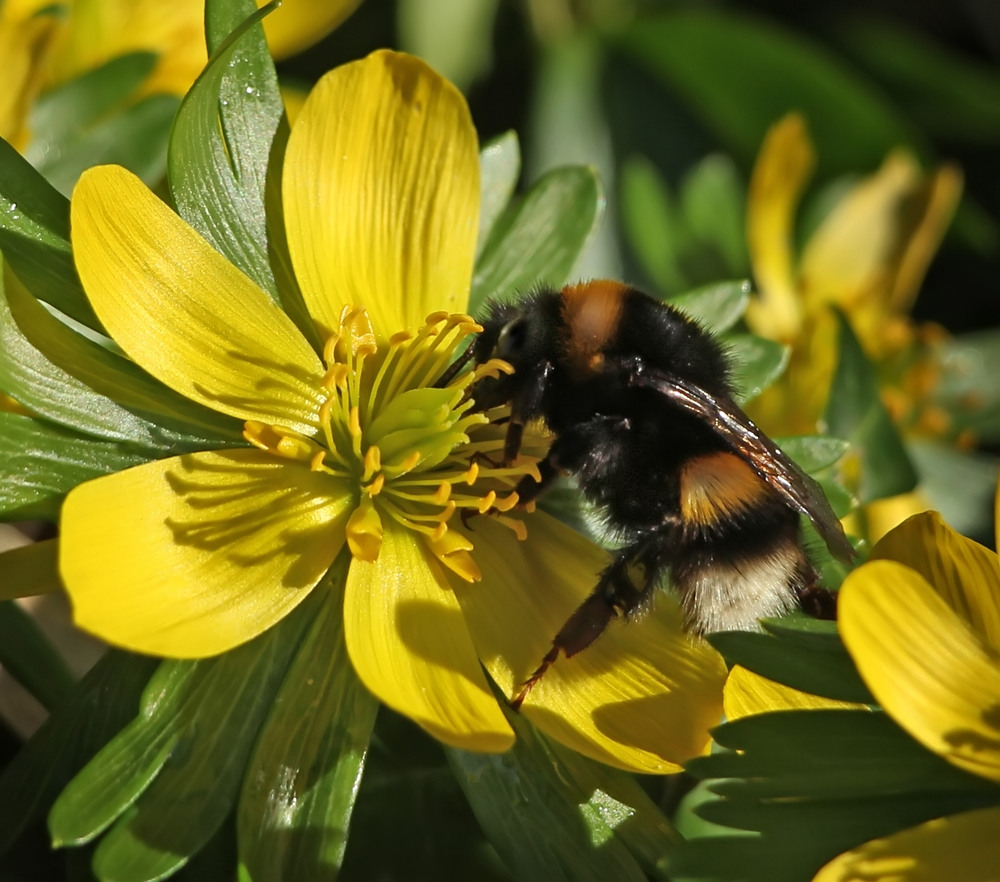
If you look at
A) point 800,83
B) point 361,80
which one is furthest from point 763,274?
point 361,80

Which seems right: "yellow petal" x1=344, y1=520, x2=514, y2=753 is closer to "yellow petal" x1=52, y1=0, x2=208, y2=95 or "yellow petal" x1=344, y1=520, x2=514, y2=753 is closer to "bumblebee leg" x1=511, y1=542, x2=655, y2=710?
"bumblebee leg" x1=511, y1=542, x2=655, y2=710

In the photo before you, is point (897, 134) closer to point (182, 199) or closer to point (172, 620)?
point (182, 199)

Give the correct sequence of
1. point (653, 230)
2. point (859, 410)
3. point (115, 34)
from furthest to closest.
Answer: point (653, 230) → point (859, 410) → point (115, 34)

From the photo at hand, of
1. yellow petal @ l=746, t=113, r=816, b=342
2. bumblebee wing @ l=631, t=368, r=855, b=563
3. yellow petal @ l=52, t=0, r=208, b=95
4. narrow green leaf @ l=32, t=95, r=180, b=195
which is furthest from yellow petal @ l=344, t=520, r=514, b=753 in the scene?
yellow petal @ l=746, t=113, r=816, b=342

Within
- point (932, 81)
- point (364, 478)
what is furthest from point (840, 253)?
point (364, 478)

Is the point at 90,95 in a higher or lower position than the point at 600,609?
higher

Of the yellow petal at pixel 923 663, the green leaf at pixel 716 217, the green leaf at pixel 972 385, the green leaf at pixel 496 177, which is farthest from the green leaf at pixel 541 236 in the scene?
the green leaf at pixel 972 385

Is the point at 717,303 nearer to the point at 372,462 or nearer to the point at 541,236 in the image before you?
the point at 541,236
